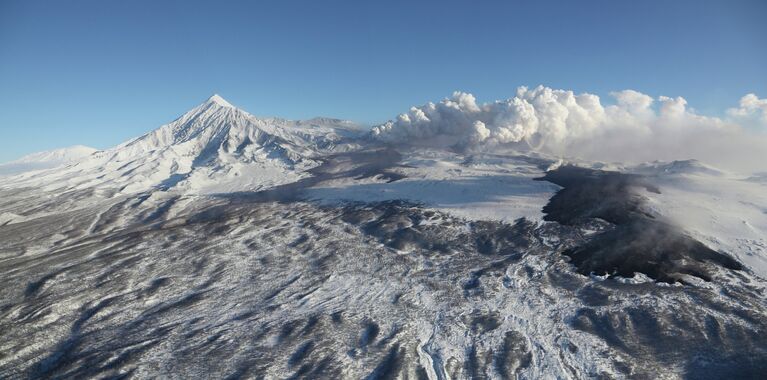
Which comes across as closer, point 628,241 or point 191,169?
point 628,241

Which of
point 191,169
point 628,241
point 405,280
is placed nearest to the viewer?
point 405,280

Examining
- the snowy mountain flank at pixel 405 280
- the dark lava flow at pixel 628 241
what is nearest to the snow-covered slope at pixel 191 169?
the snowy mountain flank at pixel 405 280

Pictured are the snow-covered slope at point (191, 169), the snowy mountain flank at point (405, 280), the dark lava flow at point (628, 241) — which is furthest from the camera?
the snow-covered slope at point (191, 169)

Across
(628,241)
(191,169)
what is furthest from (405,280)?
Answer: (191,169)

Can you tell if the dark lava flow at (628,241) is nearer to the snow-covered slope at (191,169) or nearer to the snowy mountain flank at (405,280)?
the snowy mountain flank at (405,280)

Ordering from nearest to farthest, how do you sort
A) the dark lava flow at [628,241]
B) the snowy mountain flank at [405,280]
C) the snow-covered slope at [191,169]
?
the snowy mountain flank at [405,280] < the dark lava flow at [628,241] < the snow-covered slope at [191,169]

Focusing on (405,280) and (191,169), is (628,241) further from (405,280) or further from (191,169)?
(191,169)

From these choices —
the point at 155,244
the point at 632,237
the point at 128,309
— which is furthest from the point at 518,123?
the point at 128,309
